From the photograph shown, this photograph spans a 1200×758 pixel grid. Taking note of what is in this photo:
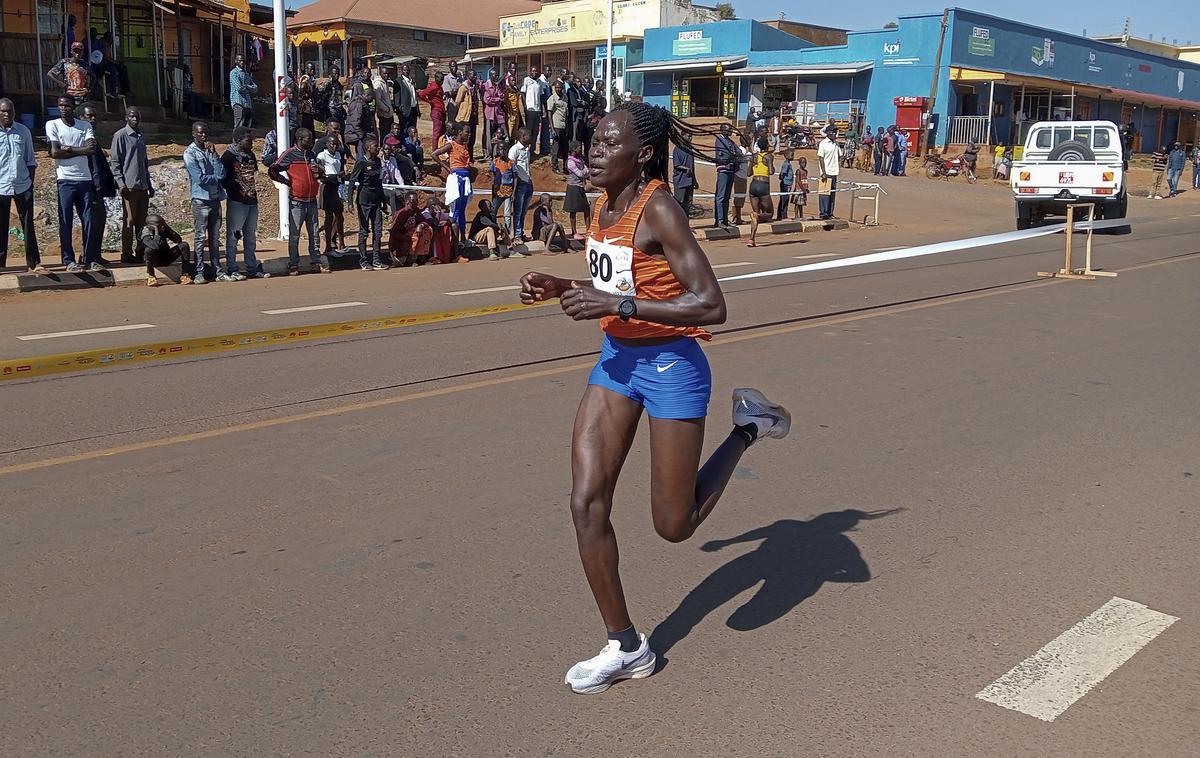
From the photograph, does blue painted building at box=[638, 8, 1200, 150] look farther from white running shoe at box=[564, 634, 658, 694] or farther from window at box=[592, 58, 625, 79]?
white running shoe at box=[564, 634, 658, 694]

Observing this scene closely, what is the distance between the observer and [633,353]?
3680 millimetres

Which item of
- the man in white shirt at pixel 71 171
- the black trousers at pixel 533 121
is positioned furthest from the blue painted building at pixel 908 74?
the man in white shirt at pixel 71 171

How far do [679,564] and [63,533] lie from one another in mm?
2657

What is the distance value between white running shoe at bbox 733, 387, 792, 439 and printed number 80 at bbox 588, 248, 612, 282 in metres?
0.88

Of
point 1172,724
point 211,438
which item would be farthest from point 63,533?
point 1172,724

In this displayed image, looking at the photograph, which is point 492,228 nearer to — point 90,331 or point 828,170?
point 90,331

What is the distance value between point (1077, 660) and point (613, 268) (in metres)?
2.06

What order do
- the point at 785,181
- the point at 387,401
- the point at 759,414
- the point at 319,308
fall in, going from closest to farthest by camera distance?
the point at 759,414 < the point at 387,401 < the point at 319,308 < the point at 785,181

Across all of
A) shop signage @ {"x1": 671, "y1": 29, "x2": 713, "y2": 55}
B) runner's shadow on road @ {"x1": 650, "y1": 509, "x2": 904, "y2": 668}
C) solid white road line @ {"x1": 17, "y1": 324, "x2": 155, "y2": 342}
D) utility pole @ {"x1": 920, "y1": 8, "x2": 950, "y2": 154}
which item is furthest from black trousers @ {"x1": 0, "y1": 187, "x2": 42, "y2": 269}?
shop signage @ {"x1": 671, "y1": 29, "x2": 713, "y2": 55}

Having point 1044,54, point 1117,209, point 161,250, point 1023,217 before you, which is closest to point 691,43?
point 1044,54

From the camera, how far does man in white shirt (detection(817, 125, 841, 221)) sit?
22906mm

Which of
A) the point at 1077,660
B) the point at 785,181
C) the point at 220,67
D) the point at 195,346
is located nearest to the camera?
the point at 1077,660

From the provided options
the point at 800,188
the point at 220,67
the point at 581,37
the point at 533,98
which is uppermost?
the point at 581,37

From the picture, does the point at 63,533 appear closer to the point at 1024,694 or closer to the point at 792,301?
the point at 1024,694
